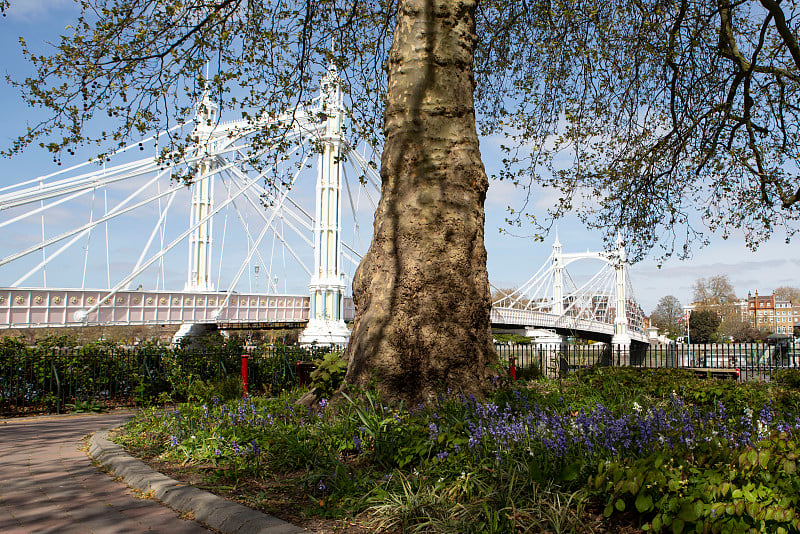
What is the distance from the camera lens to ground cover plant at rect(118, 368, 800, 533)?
7.72 feet

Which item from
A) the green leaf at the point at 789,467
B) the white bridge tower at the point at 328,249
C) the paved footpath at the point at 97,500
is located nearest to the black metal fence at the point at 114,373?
the paved footpath at the point at 97,500

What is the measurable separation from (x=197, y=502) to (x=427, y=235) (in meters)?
2.61

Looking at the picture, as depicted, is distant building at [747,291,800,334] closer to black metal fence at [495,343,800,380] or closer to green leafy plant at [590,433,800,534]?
black metal fence at [495,343,800,380]

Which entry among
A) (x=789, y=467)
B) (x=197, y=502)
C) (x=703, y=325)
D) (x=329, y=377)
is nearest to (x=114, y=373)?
(x=329, y=377)

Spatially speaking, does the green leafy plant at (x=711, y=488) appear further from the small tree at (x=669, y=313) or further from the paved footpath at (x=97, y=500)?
the small tree at (x=669, y=313)

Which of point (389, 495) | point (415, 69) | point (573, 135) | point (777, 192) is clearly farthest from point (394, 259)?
point (777, 192)

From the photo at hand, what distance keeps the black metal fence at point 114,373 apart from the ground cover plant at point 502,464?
4770mm

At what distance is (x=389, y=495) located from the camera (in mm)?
3035

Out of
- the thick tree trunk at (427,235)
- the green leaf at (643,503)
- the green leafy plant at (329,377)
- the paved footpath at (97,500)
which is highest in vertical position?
the thick tree trunk at (427,235)

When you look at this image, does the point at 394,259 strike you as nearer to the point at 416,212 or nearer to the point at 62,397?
the point at 416,212

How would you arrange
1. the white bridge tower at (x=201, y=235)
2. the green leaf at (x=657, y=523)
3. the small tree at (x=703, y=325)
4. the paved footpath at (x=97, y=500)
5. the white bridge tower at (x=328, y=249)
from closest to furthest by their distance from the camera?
the green leaf at (x=657, y=523), the paved footpath at (x=97, y=500), the white bridge tower at (x=328, y=249), the white bridge tower at (x=201, y=235), the small tree at (x=703, y=325)

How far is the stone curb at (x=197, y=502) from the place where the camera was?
2.97 meters

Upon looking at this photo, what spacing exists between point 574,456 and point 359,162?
2835 centimetres

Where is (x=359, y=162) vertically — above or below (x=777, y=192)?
above
